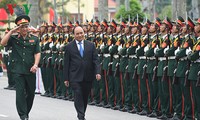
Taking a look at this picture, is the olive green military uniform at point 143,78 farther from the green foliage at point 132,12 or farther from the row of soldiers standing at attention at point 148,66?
the green foliage at point 132,12

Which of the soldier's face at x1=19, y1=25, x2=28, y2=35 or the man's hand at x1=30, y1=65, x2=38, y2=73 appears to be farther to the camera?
the soldier's face at x1=19, y1=25, x2=28, y2=35

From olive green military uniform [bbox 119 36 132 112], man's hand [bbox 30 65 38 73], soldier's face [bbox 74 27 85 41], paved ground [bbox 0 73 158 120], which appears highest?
soldier's face [bbox 74 27 85 41]

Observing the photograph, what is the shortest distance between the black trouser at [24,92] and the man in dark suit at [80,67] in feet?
2.71

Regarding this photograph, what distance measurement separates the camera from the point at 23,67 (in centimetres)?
1493

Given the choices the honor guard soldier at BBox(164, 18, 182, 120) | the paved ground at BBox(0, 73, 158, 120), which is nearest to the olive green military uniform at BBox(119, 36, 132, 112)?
the paved ground at BBox(0, 73, 158, 120)

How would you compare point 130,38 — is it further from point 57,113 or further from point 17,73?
point 17,73

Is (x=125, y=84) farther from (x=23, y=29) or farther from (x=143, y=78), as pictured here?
(x=23, y=29)

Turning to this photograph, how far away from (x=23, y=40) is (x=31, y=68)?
22.5 inches

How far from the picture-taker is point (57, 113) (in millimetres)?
17344

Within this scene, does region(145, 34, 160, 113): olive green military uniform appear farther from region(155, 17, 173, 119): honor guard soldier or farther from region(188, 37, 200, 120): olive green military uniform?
region(188, 37, 200, 120): olive green military uniform

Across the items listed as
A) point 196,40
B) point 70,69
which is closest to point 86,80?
point 70,69

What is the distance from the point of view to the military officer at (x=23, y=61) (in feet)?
48.7

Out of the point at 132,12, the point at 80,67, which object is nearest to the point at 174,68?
the point at 80,67

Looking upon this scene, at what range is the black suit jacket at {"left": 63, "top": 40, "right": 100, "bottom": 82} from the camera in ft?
47.7
